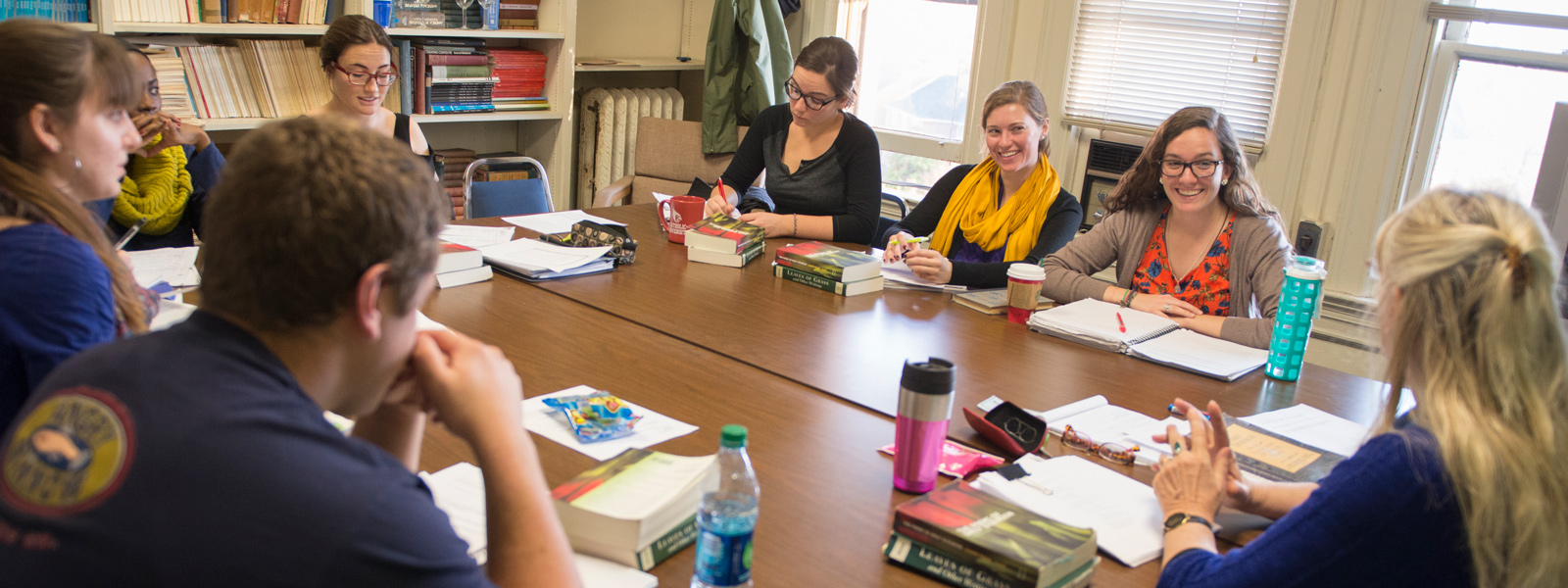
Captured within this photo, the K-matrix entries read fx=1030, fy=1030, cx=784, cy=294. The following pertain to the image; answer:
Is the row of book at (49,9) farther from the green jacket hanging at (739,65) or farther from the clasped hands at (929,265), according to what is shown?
the clasped hands at (929,265)

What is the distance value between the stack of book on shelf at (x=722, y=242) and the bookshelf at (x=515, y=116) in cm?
190

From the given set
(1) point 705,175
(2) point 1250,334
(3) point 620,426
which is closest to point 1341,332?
(2) point 1250,334

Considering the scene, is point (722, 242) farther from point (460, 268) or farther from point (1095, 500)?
point (1095, 500)

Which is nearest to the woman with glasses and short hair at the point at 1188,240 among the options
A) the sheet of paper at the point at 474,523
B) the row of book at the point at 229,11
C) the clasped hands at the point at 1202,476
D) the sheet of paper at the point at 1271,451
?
the sheet of paper at the point at 1271,451

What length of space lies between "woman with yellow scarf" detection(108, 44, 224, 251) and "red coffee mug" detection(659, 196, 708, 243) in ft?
3.89

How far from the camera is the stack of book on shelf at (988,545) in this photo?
1163 mm

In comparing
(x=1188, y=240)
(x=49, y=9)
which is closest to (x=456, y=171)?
(x=49, y=9)

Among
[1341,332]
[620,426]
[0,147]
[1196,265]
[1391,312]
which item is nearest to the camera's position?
[1391,312]

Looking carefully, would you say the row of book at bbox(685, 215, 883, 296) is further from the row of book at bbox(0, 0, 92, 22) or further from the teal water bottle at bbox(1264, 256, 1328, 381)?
the row of book at bbox(0, 0, 92, 22)

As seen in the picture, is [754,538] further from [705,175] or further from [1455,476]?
[705,175]

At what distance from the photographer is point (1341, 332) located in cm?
356

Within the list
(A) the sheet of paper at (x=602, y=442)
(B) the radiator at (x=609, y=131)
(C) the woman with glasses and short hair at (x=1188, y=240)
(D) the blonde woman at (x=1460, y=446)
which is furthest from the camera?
(B) the radiator at (x=609, y=131)

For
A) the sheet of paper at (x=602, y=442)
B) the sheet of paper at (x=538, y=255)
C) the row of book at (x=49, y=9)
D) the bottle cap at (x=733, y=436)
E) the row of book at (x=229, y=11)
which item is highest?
the row of book at (x=229, y=11)

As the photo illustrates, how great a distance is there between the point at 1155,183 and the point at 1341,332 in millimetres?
1392
